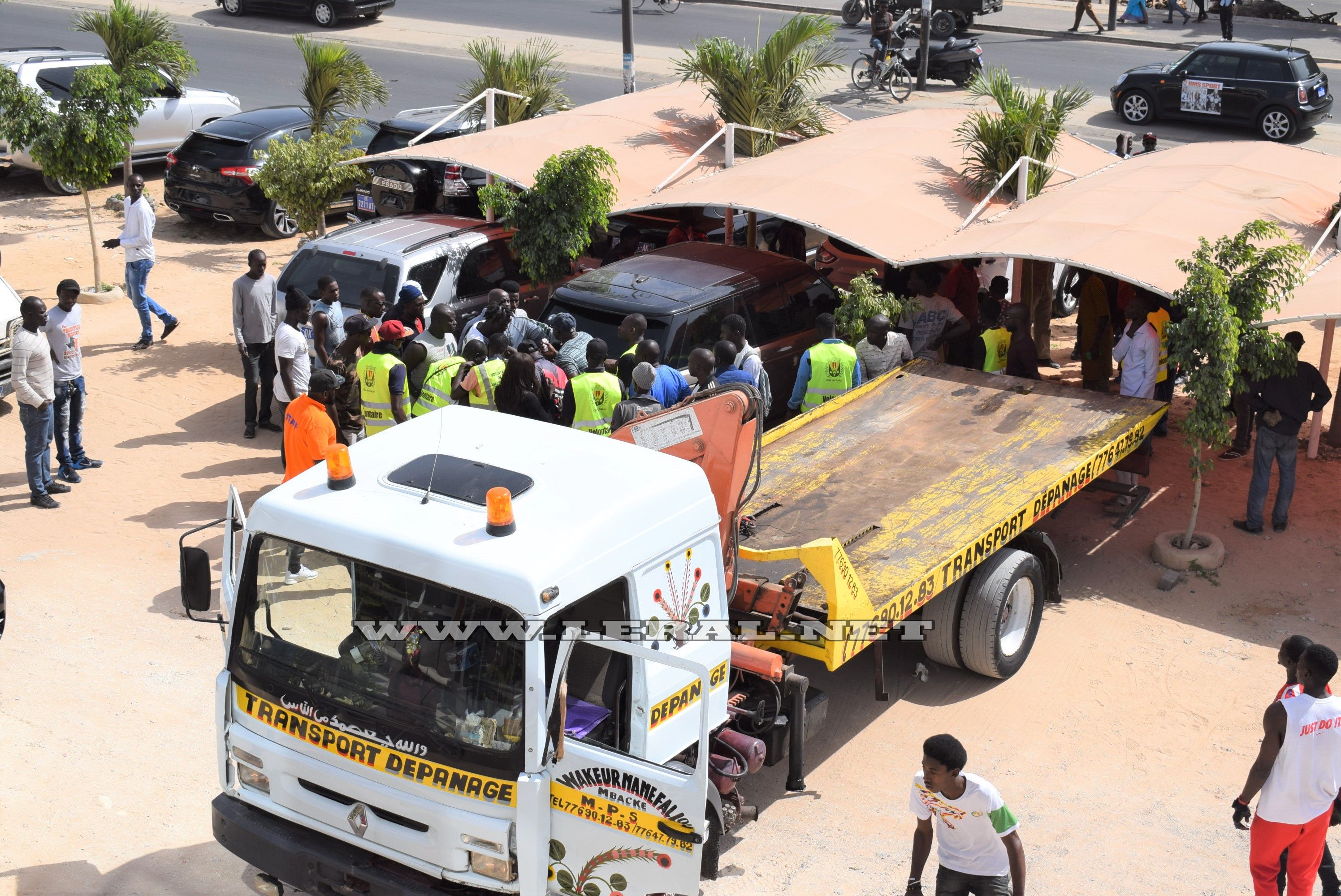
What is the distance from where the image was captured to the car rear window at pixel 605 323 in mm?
10789

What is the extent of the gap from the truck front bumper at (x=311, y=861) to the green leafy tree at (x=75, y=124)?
11.8 meters

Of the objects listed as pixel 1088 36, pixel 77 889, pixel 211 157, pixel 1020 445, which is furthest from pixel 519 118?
pixel 1088 36

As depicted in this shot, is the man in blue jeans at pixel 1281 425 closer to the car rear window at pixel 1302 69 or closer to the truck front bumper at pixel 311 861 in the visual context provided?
the truck front bumper at pixel 311 861

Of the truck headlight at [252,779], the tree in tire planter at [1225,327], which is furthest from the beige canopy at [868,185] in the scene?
the truck headlight at [252,779]

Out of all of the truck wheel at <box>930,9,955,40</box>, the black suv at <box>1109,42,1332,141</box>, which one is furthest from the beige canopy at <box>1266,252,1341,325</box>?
the truck wheel at <box>930,9,955,40</box>

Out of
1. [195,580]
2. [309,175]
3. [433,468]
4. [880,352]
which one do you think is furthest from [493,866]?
[309,175]

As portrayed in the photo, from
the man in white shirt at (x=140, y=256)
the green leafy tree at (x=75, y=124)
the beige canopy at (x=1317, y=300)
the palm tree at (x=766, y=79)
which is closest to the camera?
the beige canopy at (x=1317, y=300)

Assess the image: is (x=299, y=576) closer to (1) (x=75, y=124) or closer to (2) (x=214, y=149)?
(1) (x=75, y=124)

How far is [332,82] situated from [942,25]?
17.3 metres

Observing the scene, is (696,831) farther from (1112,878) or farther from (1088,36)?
(1088,36)

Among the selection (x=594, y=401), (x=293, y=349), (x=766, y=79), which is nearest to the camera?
(x=594, y=401)

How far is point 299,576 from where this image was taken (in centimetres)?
560

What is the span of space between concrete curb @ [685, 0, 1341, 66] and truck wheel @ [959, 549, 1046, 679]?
21440 millimetres

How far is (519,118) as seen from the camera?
1670 cm
